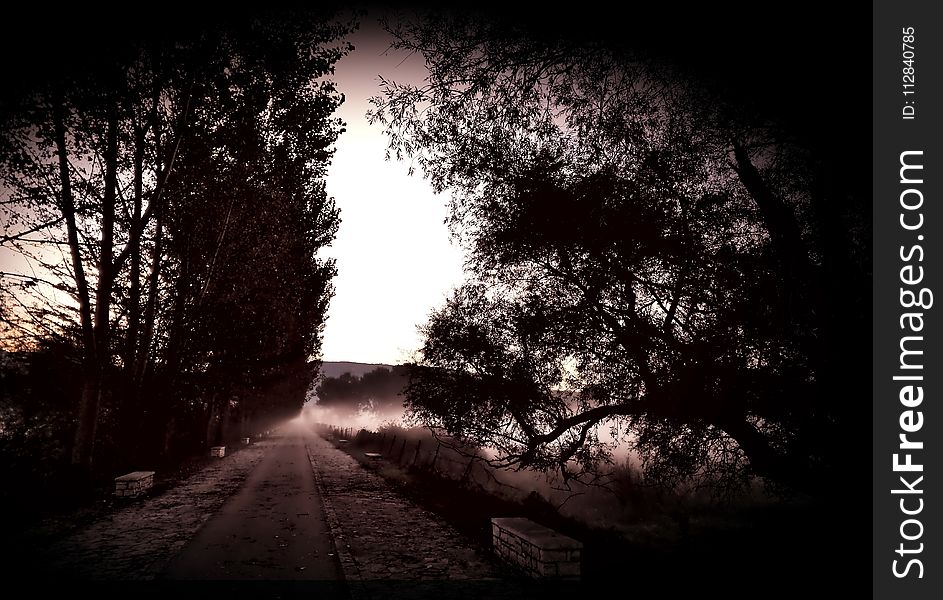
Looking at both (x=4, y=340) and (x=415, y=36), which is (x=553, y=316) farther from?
(x=4, y=340)

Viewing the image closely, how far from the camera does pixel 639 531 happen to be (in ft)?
47.9

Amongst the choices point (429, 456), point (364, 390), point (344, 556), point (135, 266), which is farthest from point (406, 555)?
point (364, 390)

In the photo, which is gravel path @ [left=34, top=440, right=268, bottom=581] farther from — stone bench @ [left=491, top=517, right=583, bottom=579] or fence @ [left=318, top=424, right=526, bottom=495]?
fence @ [left=318, top=424, right=526, bottom=495]

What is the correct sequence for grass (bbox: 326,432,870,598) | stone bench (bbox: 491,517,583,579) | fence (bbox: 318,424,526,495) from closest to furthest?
grass (bbox: 326,432,870,598)
stone bench (bbox: 491,517,583,579)
fence (bbox: 318,424,526,495)

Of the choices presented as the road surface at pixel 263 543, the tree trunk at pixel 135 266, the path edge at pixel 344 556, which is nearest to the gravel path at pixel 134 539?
the road surface at pixel 263 543

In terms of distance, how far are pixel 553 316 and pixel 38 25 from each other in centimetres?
935

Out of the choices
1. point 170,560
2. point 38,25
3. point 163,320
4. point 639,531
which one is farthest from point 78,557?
point 639,531

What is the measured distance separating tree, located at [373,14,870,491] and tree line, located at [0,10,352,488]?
6.39 metres

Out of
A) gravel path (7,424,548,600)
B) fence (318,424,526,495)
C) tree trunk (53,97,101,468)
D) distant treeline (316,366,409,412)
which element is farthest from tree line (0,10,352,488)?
distant treeline (316,366,409,412)

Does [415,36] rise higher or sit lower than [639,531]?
higher

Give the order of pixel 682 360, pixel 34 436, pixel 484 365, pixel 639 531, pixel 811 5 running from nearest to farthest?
pixel 811 5 → pixel 682 360 → pixel 484 365 → pixel 34 436 → pixel 639 531

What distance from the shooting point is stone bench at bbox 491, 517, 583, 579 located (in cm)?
626

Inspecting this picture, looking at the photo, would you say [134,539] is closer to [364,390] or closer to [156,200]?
[156,200]

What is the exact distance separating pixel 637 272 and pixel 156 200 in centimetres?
1196
